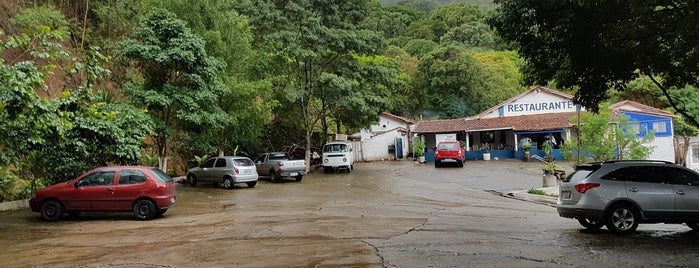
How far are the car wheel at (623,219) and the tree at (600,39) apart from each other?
2.29 m

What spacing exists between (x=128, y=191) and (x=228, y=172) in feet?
26.5

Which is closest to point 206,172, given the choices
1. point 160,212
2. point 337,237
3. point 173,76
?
point 173,76

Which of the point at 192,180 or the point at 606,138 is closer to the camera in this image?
the point at 606,138

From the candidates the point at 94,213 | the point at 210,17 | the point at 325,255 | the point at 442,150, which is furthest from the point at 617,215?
the point at 442,150

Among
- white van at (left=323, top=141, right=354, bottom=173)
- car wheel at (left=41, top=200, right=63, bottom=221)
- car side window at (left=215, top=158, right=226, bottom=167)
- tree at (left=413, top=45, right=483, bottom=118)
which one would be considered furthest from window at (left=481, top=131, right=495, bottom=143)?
car wheel at (left=41, top=200, right=63, bottom=221)

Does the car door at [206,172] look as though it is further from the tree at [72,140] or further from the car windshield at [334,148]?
the car windshield at [334,148]

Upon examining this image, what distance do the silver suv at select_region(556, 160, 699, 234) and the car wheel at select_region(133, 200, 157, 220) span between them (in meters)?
10.2

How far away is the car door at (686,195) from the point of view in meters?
9.43

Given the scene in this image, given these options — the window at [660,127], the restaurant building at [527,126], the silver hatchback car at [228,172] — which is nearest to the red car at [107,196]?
the silver hatchback car at [228,172]

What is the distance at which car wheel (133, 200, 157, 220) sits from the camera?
1259cm

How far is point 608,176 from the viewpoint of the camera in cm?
972

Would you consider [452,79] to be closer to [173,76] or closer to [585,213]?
[173,76]

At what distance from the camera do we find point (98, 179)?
1273cm

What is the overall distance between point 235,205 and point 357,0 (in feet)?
58.0
